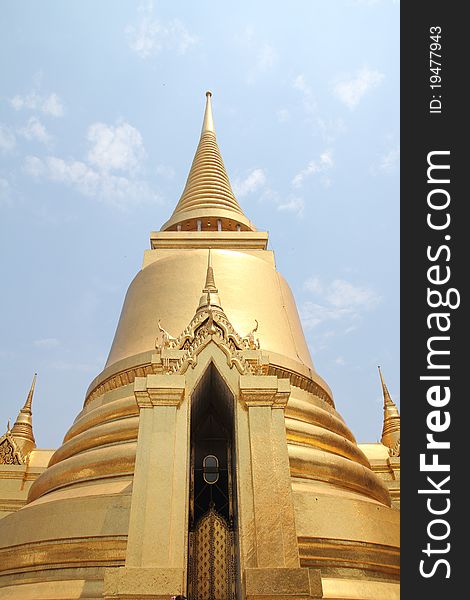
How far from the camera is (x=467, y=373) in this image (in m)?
4.88

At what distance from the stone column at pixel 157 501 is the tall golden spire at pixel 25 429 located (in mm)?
7243

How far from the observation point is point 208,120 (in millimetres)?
21578

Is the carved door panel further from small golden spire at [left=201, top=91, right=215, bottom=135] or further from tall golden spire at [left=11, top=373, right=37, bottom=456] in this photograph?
small golden spire at [left=201, top=91, right=215, bottom=135]

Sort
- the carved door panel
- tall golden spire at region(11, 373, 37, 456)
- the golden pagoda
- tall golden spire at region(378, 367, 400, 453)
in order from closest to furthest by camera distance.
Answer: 1. the golden pagoda
2. the carved door panel
3. tall golden spire at region(11, 373, 37, 456)
4. tall golden spire at region(378, 367, 400, 453)

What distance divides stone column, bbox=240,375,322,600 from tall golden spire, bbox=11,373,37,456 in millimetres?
7818

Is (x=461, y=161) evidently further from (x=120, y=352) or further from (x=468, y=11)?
(x=120, y=352)

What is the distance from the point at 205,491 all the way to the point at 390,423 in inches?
358

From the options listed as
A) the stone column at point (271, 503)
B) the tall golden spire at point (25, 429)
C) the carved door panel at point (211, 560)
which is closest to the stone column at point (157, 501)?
the stone column at point (271, 503)

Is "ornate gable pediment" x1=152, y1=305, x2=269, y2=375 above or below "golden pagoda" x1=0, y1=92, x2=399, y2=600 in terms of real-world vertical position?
above

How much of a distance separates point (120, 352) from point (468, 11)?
25.0 feet

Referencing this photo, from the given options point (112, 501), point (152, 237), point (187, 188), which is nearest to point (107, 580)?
point (112, 501)

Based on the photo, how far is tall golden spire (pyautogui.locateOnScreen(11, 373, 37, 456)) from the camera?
1247cm

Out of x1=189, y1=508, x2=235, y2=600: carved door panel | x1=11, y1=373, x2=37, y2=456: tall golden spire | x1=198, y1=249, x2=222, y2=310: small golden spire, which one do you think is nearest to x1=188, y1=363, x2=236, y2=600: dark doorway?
x1=189, y1=508, x2=235, y2=600: carved door panel

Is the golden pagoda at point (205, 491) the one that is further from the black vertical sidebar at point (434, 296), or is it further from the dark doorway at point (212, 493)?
the black vertical sidebar at point (434, 296)
